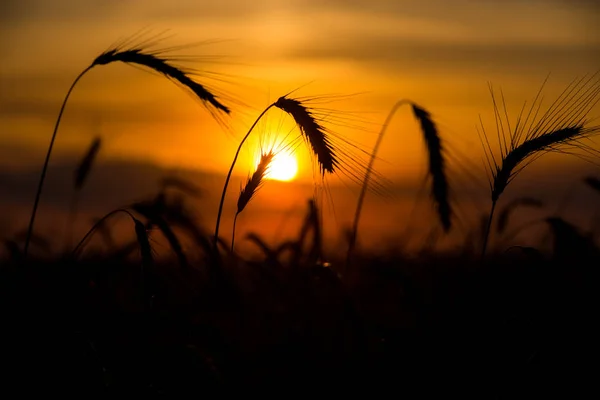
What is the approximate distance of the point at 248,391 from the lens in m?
4.51

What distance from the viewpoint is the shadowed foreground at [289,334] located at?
4.16m

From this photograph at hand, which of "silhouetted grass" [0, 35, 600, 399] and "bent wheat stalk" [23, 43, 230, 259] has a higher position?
"bent wheat stalk" [23, 43, 230, 259]

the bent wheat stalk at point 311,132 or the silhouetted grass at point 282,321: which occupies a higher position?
the bent wheat stalk at point 311,132

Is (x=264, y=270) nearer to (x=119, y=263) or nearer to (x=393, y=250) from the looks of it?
(x=119, y=263)

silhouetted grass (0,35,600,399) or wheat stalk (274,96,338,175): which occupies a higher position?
wheat stalk (274,96,338,175)

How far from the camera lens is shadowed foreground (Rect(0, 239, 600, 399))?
4.16 metres

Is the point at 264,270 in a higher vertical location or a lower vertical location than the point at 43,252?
higher

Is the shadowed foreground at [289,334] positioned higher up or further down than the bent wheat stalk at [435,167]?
further down

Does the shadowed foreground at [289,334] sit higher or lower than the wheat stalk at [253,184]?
lower

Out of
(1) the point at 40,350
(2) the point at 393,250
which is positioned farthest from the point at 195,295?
(2) the point at 393,250

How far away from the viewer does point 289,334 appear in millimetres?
5055

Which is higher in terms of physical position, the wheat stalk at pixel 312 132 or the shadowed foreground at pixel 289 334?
the wheat stalk at pixel 312 132

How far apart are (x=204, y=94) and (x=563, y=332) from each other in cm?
277

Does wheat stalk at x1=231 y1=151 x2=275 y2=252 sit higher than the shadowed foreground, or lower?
higher
